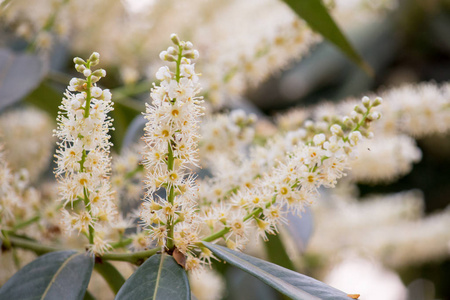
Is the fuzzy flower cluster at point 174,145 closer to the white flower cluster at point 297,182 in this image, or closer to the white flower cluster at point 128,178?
the white flower cluster at point 297,182

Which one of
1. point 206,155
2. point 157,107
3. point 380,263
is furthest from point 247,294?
point 157,107

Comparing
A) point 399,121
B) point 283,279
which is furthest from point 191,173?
point 399,121

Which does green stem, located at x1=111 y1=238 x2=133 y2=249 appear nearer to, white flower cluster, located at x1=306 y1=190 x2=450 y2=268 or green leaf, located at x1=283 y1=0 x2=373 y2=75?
green leaf, located at x1=283 y1=0 x2=373 y2=75

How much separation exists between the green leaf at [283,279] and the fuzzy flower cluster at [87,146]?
0.13 m

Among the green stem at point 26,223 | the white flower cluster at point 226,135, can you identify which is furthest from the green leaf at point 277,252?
the green stem at point 26,223

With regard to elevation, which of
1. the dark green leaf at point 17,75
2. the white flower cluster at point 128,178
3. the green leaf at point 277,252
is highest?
the dark green leaf at point 17,75

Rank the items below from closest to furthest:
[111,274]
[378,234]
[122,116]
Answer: [111,274], [122,116], [378,234]

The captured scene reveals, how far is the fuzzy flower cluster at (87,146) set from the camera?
507mm

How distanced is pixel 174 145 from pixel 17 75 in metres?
0.47

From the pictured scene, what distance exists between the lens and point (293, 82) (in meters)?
2.00

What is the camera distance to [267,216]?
1.95 ft

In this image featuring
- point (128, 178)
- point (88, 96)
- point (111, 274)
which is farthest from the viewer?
point (128, 178)

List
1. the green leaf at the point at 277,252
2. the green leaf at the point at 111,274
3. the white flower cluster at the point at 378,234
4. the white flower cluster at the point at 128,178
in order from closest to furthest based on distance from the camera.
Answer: the green leaf at the point at 111,274
the white flower cluster at the point at 128,178
the green leaf at the point at 277,252
the white flower cluster at the point at 378,234

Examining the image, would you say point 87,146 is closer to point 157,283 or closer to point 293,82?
point 157,283
